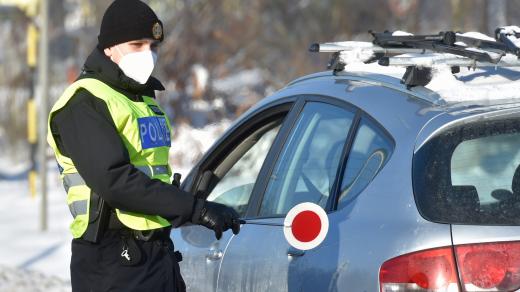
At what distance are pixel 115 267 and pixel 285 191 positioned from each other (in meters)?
0.84

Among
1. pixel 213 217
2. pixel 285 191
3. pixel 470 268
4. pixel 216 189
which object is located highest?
pixel 216 189

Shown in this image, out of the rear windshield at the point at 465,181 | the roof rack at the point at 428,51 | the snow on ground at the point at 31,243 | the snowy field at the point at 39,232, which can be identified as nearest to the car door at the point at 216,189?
the roof rack at the point at 428,51

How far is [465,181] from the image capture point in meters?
3.68

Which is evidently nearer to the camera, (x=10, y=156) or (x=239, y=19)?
(x=239, y=19)

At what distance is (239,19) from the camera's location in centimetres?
1930

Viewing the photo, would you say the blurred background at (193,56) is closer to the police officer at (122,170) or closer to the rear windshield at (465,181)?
the police officer at (122,170)

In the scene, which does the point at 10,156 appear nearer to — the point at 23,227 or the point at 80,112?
the point at 23,227

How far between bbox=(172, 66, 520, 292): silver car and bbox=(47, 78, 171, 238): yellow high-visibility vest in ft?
1.72

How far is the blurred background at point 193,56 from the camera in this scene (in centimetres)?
1430

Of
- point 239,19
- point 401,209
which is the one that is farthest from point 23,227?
point 401,209

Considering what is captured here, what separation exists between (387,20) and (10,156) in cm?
902

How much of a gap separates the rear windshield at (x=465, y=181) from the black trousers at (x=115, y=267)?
37.6 inches

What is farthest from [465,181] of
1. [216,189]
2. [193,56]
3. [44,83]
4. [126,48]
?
[193,56]

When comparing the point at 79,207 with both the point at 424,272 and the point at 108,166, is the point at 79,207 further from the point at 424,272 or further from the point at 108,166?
the point at 424,272
